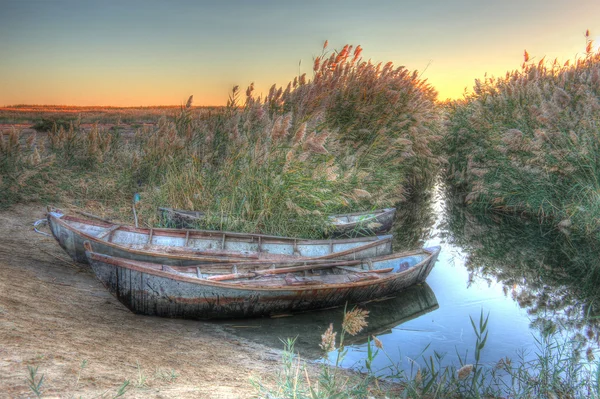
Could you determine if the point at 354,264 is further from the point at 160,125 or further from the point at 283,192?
the point at 160,125

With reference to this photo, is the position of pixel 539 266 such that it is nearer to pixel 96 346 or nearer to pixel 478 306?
pixel 478 306

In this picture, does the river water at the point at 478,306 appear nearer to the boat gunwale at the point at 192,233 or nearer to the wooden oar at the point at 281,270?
the wooden oar at the point at 281,270

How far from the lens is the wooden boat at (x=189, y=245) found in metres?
7.03

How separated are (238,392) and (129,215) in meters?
7.07

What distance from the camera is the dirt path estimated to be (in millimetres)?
3504

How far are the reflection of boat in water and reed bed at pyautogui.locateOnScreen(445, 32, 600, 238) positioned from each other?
406cm

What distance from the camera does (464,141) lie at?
15.4 metres

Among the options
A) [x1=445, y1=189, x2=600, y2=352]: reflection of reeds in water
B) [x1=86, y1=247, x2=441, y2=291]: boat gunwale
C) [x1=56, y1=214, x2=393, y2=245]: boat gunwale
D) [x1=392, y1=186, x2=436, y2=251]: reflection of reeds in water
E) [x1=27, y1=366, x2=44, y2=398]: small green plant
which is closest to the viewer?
[x1=27, y1=366, x2=44, y2=398]: small green plant

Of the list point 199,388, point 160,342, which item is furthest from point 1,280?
point 199,388

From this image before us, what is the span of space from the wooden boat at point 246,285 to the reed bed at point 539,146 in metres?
3.95

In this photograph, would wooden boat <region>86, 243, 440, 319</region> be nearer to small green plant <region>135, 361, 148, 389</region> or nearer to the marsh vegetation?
the marsh vegetation

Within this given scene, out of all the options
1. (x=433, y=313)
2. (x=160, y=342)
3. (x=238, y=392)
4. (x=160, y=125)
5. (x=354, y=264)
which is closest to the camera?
(x=238, y=392)

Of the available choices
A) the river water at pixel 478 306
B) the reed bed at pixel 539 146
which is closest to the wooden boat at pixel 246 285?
the river water at pixel 478 306

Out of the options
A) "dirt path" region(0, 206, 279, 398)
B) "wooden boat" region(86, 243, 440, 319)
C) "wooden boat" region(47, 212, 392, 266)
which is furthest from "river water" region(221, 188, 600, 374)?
"wooden boat" region(47, 212, 392, 266)
